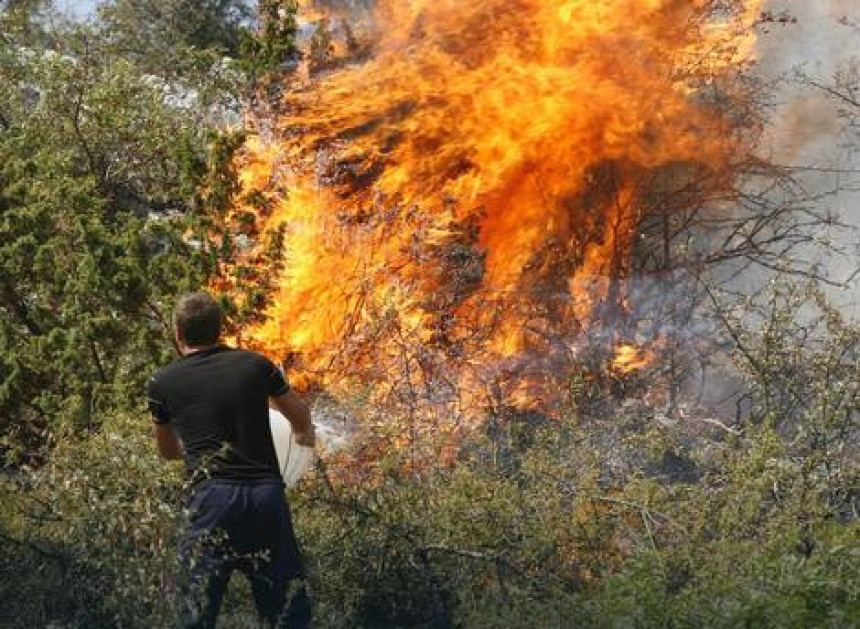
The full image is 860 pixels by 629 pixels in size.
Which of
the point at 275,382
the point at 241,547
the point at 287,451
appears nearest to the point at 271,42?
the point at 287,451

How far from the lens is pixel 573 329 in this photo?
34.0 ft

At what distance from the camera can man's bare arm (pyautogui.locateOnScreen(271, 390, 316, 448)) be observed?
455 cm

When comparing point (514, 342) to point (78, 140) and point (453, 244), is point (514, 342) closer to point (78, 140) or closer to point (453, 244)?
point (453, 244)

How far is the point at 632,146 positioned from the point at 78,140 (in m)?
5.66

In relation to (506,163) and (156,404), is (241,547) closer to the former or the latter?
(156,404)

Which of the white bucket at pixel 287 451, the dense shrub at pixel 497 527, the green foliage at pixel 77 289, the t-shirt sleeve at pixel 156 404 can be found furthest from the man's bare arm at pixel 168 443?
the green foliage at pixel 77 289

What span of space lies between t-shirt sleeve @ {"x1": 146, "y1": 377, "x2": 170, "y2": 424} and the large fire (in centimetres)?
508

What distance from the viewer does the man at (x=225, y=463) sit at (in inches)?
174

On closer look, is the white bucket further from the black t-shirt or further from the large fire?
the large fire

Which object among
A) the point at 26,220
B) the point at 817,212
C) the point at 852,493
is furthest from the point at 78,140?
the point at 852,493

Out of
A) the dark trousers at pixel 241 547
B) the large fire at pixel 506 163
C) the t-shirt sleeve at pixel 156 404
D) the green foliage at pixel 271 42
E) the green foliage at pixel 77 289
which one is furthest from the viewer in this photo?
the large fire at pixel 506 163

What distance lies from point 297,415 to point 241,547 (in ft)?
1.84

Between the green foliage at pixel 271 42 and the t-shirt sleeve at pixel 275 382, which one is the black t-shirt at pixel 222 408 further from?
the green foliage at pixel 271 42

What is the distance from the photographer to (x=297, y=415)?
182 inches
